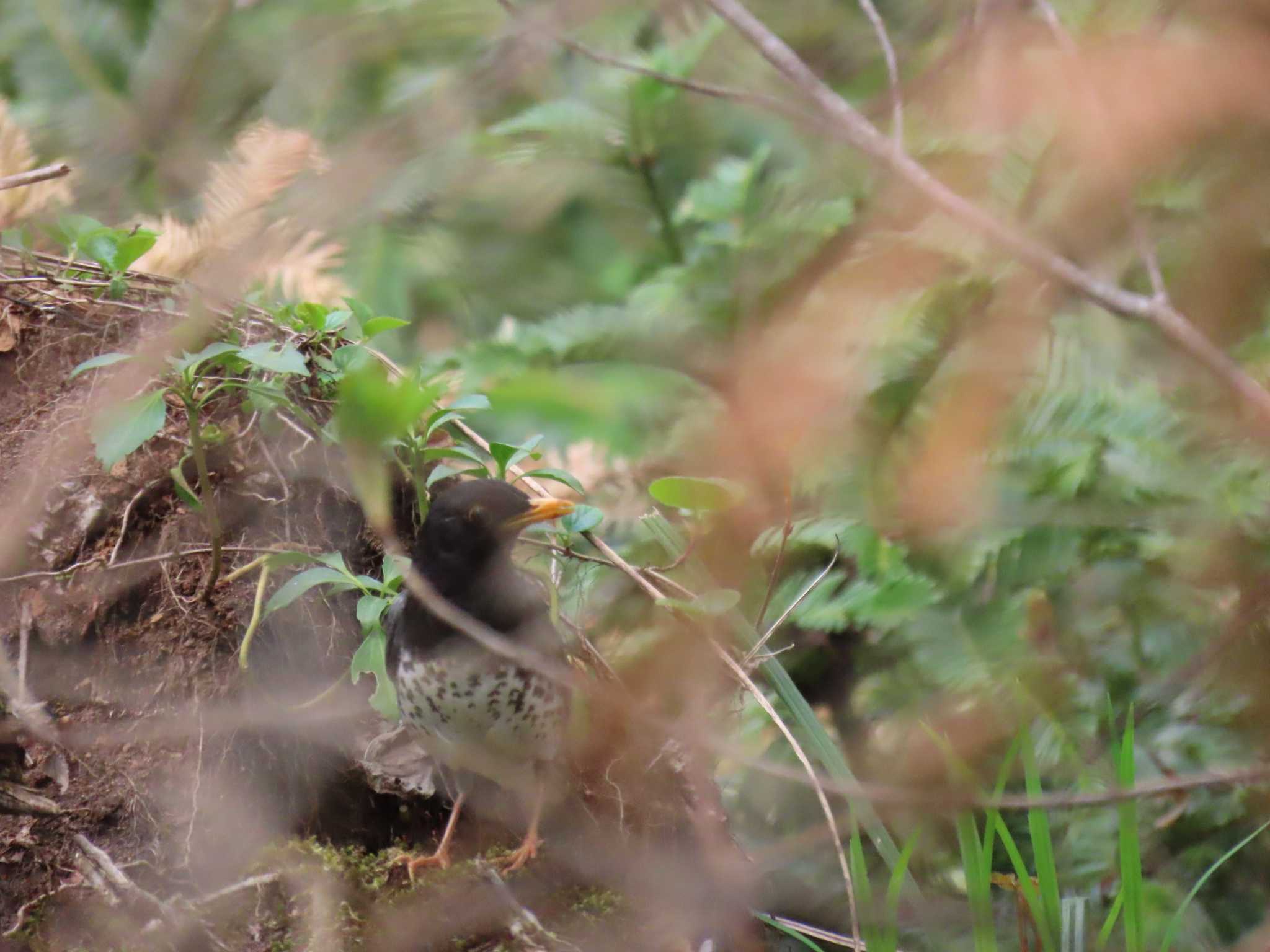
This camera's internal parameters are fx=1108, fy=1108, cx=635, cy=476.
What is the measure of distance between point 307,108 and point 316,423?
→ 2.41 feet

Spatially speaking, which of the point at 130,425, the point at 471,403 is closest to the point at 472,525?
the point at 471,403

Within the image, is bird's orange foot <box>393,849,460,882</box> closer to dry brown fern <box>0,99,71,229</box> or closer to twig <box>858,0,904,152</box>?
twig <box>858,0,904,152</box>

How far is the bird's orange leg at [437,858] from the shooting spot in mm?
1921

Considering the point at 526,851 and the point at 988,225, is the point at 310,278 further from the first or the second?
the point at 988,225

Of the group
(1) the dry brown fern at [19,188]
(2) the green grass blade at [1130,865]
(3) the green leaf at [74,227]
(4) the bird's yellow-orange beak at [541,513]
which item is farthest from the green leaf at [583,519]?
(1) the dry brown fern at [19,188]

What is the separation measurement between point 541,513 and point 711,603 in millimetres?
629

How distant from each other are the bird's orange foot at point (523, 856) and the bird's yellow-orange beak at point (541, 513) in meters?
0.55

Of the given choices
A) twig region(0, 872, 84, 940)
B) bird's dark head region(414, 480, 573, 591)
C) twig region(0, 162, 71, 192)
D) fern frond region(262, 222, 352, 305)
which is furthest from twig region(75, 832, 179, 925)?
fern frond region(262, 222, 352, 305)

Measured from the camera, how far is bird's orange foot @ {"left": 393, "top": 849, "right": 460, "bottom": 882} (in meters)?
1.92

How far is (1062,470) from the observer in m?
1.99

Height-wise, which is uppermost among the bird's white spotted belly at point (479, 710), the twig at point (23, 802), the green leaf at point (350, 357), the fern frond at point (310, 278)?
the green leaf at point (350, 357)

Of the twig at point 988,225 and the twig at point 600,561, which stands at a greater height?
the twig at point 988,225

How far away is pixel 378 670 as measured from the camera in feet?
6.21

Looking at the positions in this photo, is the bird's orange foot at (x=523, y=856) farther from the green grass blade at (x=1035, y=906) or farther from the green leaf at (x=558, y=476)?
the green grass blade at (x=1035, y=906)
